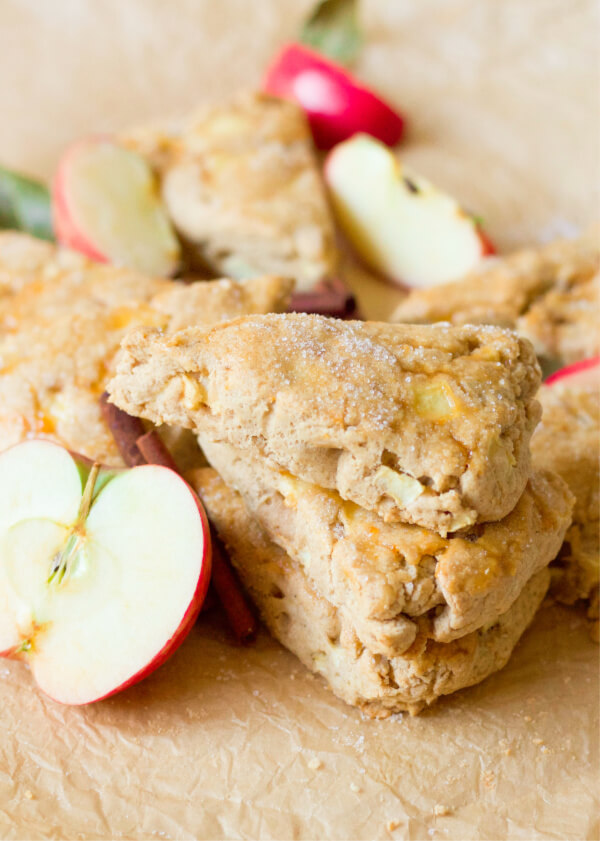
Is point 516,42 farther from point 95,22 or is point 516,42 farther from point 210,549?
point 210,549

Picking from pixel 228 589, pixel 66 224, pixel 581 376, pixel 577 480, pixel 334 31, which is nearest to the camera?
pixel 228 589

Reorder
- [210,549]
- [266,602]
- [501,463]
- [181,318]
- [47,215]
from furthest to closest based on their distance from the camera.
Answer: [47,215], [181,318], [266,602], [210,549], [501,463]

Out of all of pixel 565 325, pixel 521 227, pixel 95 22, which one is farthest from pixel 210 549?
pixel 95 22

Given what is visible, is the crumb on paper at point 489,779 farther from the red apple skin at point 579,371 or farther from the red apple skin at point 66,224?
the red apple skin at point 66,224

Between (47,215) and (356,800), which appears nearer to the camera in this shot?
(356,800)

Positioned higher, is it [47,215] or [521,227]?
[521,227]

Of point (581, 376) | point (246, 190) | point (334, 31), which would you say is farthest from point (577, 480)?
point (334, 31)

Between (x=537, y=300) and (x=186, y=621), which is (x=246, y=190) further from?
(x=186, y=621)

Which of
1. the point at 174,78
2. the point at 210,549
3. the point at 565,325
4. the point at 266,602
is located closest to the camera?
the point at 210,549
